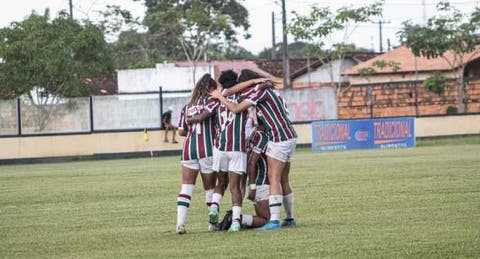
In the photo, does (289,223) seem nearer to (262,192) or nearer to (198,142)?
(262,192)

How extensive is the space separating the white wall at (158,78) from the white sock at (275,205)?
48.0m

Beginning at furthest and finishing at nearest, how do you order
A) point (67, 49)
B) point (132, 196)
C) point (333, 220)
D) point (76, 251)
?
point (67, 49)
point (132, 196)
point (333, 220)
point (76, 251)

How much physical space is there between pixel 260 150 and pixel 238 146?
1.22ft

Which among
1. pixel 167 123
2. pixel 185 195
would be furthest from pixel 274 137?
pixel 167 123

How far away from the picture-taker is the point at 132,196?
19.8 m

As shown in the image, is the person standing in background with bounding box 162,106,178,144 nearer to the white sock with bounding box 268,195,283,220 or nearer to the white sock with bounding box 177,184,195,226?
the white sock with bounding box 177,184,195,226

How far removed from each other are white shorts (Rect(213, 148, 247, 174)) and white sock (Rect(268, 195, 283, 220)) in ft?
1.59

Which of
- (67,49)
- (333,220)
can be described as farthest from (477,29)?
(333,220)

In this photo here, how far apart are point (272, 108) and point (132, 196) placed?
712 cm

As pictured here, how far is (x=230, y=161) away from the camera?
43.3ft

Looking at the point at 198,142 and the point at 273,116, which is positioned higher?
the point at 273,116

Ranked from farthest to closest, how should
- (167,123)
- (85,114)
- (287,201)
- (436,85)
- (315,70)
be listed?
(315,70) → (436,85) → (85,114) → (167,123) → (287,201)

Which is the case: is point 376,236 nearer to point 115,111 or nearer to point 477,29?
point 115,111

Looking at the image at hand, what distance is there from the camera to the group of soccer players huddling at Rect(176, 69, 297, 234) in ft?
43.2
